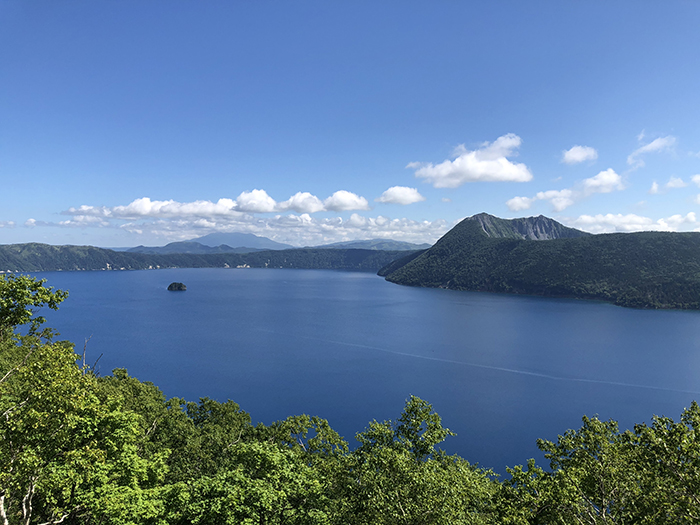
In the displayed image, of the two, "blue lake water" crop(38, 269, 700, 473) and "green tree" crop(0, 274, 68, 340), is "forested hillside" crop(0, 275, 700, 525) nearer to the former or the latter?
"green tree" crop(0, 274, 68, 340)

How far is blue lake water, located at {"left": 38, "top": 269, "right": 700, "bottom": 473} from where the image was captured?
204 ft

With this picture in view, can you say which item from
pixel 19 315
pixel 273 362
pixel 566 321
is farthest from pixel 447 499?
pixel 566 321

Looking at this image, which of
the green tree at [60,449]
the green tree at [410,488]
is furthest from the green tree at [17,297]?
the green tree at [410,488]

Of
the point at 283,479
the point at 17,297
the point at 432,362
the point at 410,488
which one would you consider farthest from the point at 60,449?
the point at 432,362

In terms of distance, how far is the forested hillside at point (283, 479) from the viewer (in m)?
14.4

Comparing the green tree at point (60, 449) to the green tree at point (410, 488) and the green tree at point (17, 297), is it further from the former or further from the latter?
the green tree at point (410, 488)

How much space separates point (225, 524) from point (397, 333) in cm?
11011

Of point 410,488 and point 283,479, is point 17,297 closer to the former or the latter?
point 283,479

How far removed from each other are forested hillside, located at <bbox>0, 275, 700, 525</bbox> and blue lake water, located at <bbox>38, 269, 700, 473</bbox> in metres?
35.6

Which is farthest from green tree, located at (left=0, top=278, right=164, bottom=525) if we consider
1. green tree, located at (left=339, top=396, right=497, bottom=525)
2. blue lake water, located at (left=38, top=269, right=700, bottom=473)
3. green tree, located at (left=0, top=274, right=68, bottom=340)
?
blue lake water, located at (left=38, top=269, right=700, bottom=473)

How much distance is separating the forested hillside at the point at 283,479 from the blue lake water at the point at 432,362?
3556cm

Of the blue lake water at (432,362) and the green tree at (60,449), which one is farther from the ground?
the green tree at (60,449)

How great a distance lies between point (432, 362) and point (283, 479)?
7845cm

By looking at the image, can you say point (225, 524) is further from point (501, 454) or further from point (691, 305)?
point (691, 305)
